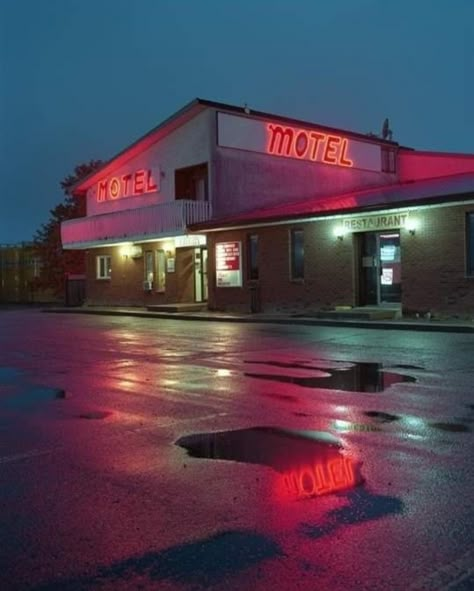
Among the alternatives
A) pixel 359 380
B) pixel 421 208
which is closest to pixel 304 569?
pixel 359 380

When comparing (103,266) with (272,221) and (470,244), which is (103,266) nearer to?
(272,221)

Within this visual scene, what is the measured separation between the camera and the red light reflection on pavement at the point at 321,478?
17.5 ft

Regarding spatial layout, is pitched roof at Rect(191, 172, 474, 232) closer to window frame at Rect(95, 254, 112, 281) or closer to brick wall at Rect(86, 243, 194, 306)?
brick wall at Rect(86, 243, 194, 306)

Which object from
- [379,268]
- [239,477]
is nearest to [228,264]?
[379,268]

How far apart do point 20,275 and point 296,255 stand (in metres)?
29.4

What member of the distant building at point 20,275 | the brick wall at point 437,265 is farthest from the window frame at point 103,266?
the brick wall at point 437,265

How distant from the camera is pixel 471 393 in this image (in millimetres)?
9156

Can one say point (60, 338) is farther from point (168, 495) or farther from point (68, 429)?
point (168, 495)

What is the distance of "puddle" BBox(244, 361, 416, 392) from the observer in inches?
392

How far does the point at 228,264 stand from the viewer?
27406 millimetres

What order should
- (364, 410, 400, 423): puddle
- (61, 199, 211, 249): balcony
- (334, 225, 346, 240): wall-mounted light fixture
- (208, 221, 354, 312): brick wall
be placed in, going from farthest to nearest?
(61, 199, 211, 249): balcony, (208, 221, 354, 312): brick wall, (334, 225, 346, 240): wall-mounted light fixture, (364, 410, 400, 423): puddle

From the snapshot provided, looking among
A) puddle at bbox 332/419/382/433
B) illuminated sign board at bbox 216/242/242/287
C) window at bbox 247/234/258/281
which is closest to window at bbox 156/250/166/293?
illuminated sign board at bbox 216/242/242/287

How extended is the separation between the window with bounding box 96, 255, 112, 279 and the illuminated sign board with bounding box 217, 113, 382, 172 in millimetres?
10284

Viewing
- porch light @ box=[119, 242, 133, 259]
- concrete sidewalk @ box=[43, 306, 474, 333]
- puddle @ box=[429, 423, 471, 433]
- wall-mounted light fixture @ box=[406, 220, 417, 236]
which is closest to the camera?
puddle @ box=[429, 423, 471, 433]
